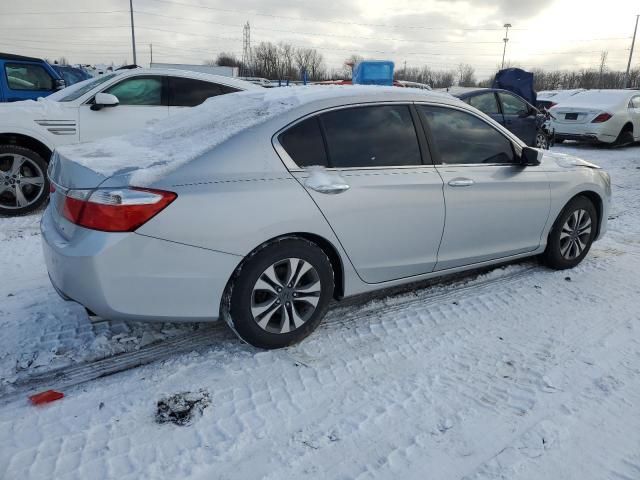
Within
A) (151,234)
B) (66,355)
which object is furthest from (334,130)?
(66,355)

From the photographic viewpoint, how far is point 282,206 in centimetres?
281

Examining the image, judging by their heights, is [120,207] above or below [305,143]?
below

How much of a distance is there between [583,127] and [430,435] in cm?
1283

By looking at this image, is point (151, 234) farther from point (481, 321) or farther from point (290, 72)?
point (290, 72)

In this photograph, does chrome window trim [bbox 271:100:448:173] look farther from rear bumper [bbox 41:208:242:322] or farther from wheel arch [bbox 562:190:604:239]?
wheel arch [bbox 562:190:604:239]

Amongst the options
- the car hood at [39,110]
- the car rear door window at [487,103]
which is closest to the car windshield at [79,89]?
the car hood at [39,110]

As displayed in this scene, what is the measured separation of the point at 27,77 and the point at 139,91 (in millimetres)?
3463

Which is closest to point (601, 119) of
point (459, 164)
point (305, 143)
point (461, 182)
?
point (459, 164)

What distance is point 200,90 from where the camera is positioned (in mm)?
6691

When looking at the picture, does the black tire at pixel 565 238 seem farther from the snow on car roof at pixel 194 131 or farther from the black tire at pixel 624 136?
the black tire at pixel 624 136

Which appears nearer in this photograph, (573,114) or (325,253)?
(325,253)

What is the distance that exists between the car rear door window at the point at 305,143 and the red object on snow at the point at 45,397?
1781mm

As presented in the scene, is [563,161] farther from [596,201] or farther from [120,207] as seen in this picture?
[120,207]

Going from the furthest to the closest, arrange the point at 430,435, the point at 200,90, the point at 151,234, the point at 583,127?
1. the point at 583,127
2. the point at 200,90
3. the point at 151,234
4. the point at 430,435
